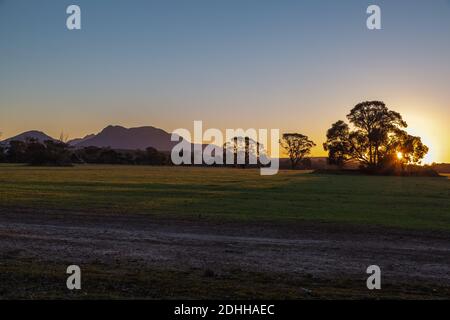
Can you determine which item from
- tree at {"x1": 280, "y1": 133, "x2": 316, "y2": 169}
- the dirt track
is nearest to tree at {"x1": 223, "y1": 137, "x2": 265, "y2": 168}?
tree at {"x1": 280, "y1": 133, "x2": 316, "y2": 169}

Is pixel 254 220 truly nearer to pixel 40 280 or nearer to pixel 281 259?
pixel 281 259

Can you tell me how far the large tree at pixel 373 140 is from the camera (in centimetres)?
9850

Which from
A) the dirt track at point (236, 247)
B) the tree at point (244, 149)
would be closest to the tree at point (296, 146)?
the tree at point (244, 149)

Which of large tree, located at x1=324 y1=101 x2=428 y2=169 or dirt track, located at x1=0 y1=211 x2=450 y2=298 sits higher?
large tree, located at x1=324 y1=101 x2=428 y2=169

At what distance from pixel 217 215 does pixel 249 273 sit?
38.5 feet

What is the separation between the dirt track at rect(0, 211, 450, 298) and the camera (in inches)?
466

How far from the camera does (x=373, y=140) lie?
99.2 m

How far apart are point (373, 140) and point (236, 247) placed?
90.0 meters

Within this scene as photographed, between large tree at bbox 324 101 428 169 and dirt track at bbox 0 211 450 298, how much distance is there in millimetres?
83816

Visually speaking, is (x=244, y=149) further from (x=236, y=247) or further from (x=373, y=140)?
(x=236, y=247)

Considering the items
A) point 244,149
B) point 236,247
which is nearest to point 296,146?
point 244,149

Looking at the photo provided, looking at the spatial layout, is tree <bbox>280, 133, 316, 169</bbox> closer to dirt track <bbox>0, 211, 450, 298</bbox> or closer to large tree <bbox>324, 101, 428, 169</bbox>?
large tree <bbox>324, 101, 428, 169</bbox>

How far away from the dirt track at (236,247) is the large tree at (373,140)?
83816 mm

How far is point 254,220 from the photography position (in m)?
21.4
